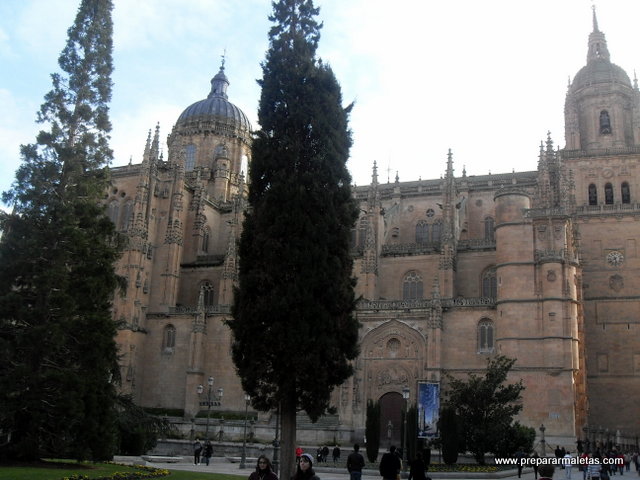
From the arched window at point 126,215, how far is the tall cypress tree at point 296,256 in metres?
34.7

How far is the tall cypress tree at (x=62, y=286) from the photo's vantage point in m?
21.7

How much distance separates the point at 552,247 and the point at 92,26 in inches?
1093

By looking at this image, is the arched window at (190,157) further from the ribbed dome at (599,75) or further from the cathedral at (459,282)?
the ribbed dome at (599,75)

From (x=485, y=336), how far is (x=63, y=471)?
28.7 m

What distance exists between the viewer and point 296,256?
2052 cm

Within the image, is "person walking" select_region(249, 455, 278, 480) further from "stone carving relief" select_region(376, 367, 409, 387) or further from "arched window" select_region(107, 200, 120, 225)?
"arched window" select_region(107, 200, 120, 225)

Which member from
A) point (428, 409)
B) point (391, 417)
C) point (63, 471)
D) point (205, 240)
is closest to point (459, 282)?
point (391, 417)

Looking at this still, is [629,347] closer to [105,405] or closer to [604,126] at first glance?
[604,126]

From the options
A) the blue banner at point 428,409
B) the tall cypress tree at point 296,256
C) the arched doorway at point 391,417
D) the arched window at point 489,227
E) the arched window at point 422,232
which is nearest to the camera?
the tall cypress tree at point 296,256

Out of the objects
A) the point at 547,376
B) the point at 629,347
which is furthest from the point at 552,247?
the point at 629,347

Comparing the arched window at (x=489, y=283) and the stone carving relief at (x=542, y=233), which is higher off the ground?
the stone carving relief at (x=542, y=233)

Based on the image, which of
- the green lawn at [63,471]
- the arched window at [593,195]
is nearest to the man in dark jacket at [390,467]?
the green lawn at [63,471]

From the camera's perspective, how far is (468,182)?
5494 centimetres

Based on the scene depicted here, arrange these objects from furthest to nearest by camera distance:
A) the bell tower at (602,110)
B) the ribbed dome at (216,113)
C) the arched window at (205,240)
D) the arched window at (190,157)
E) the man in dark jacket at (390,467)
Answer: the ribbed dome at (216,113) → the arched window at (190,157) → the arched window at (205,240) → the bell tower at (602,110) → the man in dark jacket at (390,467)
